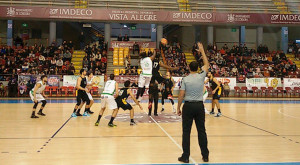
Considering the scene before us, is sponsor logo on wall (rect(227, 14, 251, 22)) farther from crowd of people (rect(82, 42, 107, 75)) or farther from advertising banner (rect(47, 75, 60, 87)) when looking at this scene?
advertising banner (rect(47, 75, 60, 87))

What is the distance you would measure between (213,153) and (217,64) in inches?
927

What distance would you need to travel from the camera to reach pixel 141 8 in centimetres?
3272

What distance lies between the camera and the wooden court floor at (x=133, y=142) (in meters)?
6.27

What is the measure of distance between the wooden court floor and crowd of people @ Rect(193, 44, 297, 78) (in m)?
17.0

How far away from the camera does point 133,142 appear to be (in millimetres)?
7844

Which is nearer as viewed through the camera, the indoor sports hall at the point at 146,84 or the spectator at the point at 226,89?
the indoor sports hall at the point at 146,84

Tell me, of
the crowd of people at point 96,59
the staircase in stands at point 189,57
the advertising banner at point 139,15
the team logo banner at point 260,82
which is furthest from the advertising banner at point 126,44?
the team logo banner at point 260,82

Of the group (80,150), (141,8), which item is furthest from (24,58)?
(80,150)

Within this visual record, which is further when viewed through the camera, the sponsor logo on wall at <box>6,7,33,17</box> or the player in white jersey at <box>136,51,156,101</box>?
the sponsor logo on wall at <box>6,7,33,17</box>

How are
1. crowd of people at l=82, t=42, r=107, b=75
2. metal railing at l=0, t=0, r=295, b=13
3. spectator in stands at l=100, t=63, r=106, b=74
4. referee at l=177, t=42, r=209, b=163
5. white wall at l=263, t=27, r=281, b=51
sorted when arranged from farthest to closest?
1. white wall at l=263, t=27, r=281, b=51
2. metal railing at l=0, t=0, r=295, b=13
3. crowd of people at l=82, t=42, r=107, b=75
4. spectator in stands at l=100, t=63, r=106, b=74
5. referee at l=177, t=42, r=209, b=163

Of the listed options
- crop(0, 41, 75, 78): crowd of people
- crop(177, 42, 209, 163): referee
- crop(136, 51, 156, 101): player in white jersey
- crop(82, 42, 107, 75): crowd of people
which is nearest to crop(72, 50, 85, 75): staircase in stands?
crop(0, 41, 75, 78): crowd of people

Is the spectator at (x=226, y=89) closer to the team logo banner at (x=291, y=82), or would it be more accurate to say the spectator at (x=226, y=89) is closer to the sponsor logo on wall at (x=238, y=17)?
Answer: the team logo banner at (x=291, y=82)

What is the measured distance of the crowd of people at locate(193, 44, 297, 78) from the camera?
92.7ft

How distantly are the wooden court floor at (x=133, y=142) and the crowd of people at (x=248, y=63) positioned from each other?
17.0 meters
